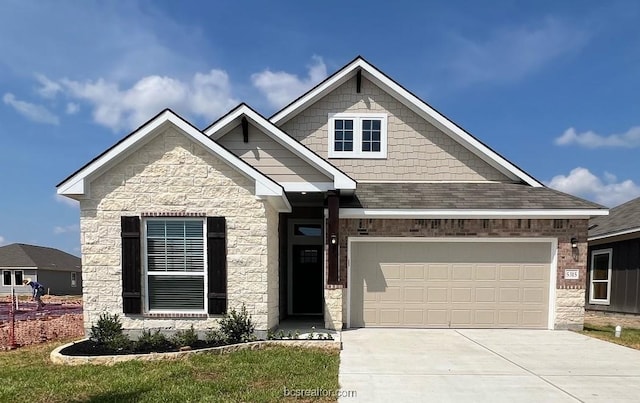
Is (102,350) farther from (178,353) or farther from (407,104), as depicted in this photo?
(407,104)

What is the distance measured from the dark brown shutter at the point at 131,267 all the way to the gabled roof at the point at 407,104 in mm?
4946

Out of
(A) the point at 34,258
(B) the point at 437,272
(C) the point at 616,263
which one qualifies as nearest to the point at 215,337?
(B) the point at 437,272

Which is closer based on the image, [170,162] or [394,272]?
[170,162]

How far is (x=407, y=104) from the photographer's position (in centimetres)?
1149

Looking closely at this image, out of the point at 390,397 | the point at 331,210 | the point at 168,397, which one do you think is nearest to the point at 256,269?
the point at 331,210

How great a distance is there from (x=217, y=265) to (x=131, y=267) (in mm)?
1697

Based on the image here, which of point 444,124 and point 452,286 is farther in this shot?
point 444,124

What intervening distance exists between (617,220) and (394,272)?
10.3 m

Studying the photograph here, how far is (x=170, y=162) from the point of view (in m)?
8.02

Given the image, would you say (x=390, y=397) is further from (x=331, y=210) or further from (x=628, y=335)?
(x=628, y=335)

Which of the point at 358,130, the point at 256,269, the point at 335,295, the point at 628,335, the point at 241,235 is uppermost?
the point at 358,130

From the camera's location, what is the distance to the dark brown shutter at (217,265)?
791cm

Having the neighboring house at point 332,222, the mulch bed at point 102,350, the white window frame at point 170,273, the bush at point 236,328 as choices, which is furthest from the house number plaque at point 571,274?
the white window frame at point 170,273

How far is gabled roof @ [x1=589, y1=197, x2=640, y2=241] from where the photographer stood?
42.7 ft
